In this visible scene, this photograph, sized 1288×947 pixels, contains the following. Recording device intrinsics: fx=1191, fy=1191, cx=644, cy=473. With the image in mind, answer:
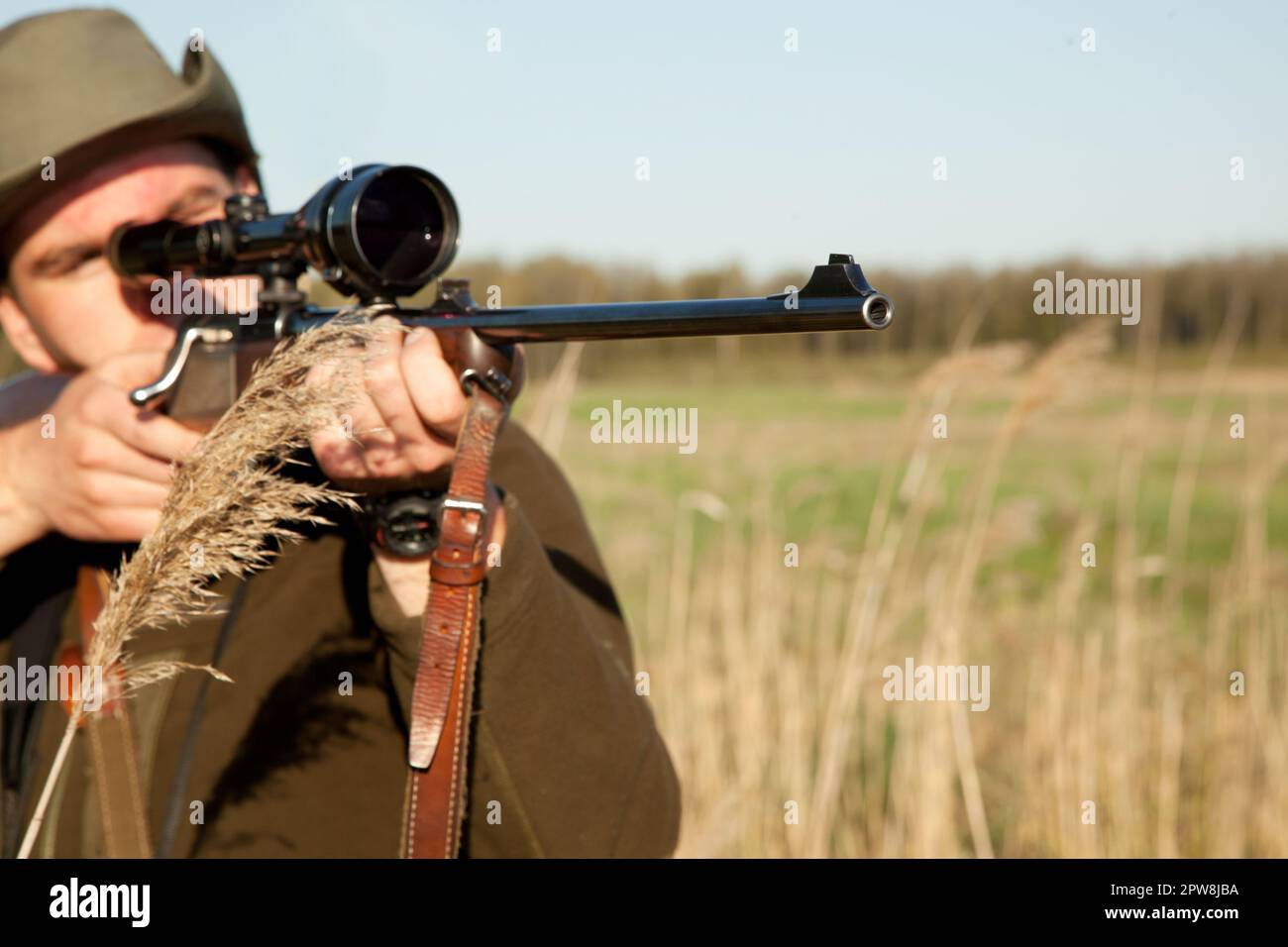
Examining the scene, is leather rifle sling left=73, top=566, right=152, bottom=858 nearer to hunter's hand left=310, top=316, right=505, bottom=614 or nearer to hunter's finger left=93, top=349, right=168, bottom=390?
hunter's finger left=93, top=349, right=168, bottom=390

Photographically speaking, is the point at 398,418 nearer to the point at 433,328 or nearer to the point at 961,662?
the point at 433,328

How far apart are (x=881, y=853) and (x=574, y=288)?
2.26 m

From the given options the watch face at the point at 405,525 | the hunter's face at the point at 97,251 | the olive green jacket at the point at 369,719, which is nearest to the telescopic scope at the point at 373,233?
the watch face at the point at 405,525

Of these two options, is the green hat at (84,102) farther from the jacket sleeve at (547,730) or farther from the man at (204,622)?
the jacket sleeve at (547,730)

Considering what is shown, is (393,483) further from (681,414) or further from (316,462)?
(681,414)

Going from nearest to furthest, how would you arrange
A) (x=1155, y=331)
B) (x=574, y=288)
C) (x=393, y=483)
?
(x=393, y=483) < (x=574, y=288) < (x=1155, y=331)

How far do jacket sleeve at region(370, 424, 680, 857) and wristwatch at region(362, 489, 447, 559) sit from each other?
98 millimetres

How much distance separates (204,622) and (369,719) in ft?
1.35

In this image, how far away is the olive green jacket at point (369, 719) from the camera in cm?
201

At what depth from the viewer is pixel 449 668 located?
1.75m
